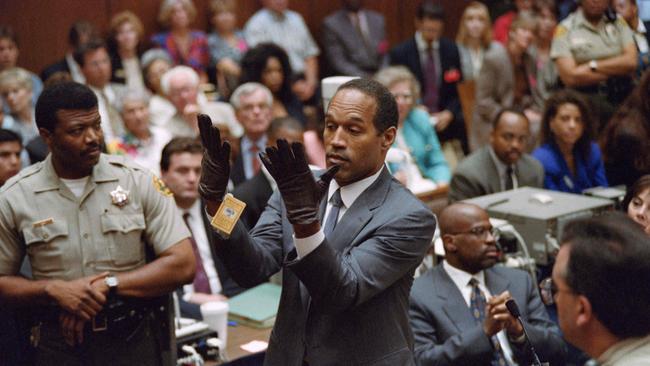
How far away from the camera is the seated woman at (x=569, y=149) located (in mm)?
5492

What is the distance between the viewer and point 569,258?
77.0 inches

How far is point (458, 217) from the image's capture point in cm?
396

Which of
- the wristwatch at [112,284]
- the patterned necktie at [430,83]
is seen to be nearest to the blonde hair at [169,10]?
the patterned necktie at [430,83]

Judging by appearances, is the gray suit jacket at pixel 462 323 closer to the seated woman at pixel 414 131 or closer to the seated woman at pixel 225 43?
the seated woman at pixel 414 131

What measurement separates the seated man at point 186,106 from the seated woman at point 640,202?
123 inches

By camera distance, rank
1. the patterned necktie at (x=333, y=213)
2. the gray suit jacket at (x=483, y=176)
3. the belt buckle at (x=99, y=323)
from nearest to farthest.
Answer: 1. the patterned necktie at (x=333, y=213)
2. the belt buckle at (x=99, y=323)
3. the gray suit jacket at (x=483, y=176)

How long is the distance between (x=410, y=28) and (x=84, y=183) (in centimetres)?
675

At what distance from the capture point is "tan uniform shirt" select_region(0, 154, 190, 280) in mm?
3160

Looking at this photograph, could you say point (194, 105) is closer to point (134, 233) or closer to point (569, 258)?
point (134, 233)

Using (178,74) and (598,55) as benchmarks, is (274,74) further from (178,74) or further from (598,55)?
(598,55)

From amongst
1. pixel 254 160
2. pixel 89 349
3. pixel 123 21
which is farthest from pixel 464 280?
pixel 123 21

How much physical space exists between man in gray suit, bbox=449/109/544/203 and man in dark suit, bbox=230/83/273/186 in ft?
4.32

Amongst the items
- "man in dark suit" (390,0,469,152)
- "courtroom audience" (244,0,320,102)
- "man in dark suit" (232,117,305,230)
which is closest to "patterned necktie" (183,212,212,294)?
"man in dark suit" (232,117,305,230)

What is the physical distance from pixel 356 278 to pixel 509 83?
17.8 ft
